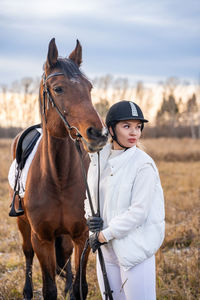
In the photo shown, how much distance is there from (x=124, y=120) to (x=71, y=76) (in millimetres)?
519

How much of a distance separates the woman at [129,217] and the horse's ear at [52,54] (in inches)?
26.0

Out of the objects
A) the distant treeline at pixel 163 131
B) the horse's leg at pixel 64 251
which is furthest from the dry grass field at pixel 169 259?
the distant treeline at pixel 163 131

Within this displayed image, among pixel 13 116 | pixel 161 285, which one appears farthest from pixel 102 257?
pixel 13 116

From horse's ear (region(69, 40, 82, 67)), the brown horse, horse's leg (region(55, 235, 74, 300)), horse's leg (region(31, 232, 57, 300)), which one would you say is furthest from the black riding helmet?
horse's leg (region(55, 235, 74, 300))

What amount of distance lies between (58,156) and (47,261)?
0.94 metres

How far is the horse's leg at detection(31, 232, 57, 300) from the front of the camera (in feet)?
9.55

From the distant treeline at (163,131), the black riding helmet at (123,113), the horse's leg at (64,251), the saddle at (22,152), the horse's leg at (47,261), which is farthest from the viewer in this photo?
the distant treeline at (163,131)

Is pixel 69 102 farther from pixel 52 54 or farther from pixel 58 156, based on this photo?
pixel 58 156

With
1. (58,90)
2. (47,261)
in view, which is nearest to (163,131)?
(47,261)

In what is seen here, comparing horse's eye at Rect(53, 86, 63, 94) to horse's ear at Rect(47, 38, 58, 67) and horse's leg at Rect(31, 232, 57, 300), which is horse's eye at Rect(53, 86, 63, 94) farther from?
horse's leg at Rect(31, 232, 57, 300)

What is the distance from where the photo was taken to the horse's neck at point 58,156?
107 inches

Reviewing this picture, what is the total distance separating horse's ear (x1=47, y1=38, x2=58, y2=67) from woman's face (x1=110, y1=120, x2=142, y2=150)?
0.73 metres

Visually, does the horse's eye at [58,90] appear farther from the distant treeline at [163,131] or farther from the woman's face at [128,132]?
the distant treeline at [163,131]

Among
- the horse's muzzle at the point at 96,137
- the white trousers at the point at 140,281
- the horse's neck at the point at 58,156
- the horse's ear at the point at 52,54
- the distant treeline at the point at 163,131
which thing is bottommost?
the white trousers at the point at 140,281
